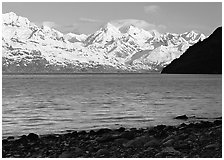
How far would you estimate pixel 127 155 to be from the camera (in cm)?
1627

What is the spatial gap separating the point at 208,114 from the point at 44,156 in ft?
83.9

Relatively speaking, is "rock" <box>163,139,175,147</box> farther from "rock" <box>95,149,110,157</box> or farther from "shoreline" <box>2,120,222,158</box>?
"rock" <box>95,149,110,157</box>

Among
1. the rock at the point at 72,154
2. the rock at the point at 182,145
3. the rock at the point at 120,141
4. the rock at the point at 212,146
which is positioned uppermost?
the rock at the point at 212,146

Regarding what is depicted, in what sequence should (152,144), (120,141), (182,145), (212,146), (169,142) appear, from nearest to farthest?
(212,146), (182,145), (152,144), (169,142), (120,141)

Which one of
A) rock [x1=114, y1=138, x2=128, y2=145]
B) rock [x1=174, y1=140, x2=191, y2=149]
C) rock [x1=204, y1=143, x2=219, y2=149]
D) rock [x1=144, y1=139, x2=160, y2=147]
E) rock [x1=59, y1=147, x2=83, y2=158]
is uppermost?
rock [x1=204, y1=143, x2=219, y2=149]

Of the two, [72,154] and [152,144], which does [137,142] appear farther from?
[72,154]

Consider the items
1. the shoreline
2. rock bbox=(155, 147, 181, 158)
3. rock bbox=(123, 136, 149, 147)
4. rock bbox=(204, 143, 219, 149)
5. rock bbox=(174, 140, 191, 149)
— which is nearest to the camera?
rock bbox=(155, 147, 181, 158)

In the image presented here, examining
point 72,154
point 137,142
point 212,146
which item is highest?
→ point 212,146

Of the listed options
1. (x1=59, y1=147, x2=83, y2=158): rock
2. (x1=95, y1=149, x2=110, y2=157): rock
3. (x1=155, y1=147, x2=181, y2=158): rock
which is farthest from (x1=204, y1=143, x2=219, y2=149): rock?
(x1=59, y1=147, x2=83, y2=158): rock

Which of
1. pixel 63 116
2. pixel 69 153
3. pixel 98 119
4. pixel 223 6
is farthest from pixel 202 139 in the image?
pixel 63 116

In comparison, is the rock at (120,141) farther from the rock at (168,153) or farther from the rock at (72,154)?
the rock at (168,153)

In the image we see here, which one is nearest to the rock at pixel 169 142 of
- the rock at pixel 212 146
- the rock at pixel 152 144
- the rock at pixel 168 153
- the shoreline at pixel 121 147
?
the shoreline at pixel 121 147

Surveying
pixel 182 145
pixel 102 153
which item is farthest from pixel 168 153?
pixel 102 153

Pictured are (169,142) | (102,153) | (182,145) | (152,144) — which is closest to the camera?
(182,145)
